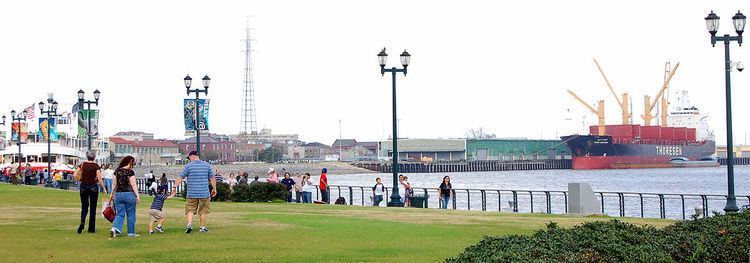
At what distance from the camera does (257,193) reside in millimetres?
33031

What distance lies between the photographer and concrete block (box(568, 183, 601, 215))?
2566 cm

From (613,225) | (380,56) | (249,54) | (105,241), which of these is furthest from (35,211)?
(249,54)

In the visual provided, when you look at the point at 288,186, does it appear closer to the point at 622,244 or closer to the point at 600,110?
the point at 622,244

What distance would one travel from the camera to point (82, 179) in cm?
1792

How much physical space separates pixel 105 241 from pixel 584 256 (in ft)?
33.1

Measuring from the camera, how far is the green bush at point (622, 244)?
8.43m

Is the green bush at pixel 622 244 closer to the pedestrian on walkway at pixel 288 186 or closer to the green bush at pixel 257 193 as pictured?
the green bush at pixel 257 193

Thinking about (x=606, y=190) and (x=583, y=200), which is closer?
(x=583, y=200)

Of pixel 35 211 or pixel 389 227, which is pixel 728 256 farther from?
pixel 35 211

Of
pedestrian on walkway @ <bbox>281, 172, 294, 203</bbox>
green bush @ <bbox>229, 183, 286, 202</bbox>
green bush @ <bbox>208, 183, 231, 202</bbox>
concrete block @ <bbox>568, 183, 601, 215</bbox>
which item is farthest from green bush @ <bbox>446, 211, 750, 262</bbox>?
pedestrian on walkway @ <bbox>281, 172, 294, 203</bbox>

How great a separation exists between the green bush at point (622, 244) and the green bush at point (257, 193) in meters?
23.3

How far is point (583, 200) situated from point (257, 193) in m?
11.9

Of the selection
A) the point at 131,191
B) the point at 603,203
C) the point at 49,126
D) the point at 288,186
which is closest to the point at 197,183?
the point at 131,191

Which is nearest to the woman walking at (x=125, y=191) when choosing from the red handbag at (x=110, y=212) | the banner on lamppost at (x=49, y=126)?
the red handbag at (x=110, y=212)
